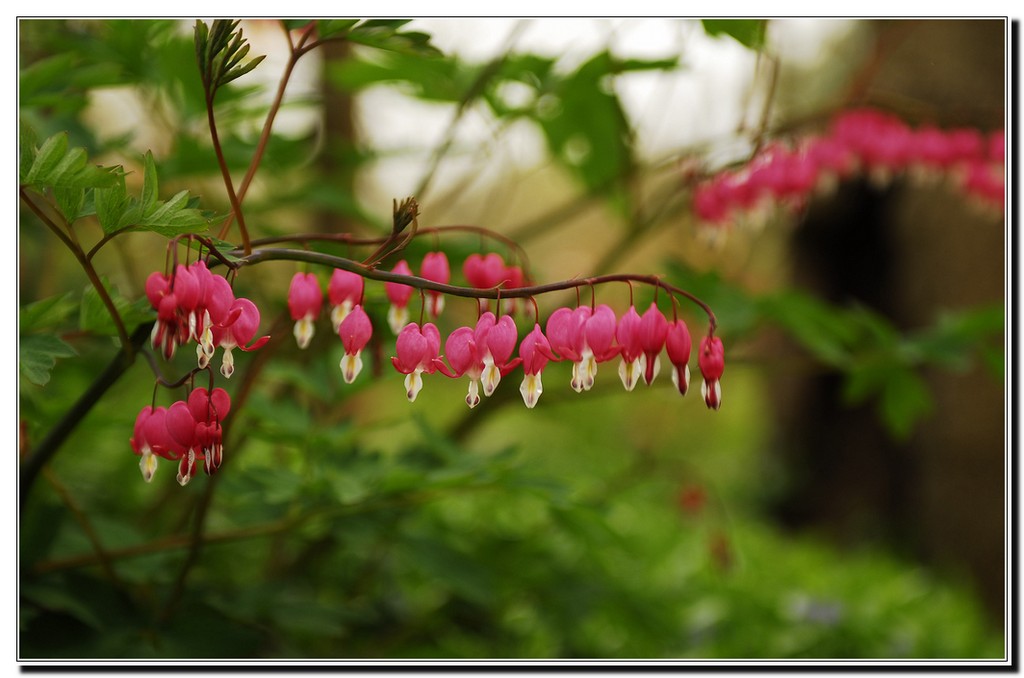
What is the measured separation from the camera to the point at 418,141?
257cm

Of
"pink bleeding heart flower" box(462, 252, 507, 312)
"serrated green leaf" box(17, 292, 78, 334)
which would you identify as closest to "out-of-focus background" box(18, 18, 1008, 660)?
"serrated green leaf" box(17, 292, 78, 334)

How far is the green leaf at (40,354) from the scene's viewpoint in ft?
3.02

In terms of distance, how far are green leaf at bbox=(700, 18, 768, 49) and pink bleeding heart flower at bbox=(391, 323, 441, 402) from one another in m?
1.03

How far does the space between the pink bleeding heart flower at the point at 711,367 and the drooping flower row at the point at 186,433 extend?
55 cm

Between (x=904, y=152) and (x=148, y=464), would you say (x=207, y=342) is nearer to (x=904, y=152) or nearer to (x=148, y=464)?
(x=148, y=464)

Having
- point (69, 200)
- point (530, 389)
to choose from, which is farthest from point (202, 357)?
point (530, 389)

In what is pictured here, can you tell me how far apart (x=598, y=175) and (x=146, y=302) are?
4.82ft

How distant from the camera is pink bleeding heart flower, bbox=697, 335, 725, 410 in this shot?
0.90 m

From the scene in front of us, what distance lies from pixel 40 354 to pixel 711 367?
804mm

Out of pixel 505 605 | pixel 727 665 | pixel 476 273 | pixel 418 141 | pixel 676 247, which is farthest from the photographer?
pixel 676 247

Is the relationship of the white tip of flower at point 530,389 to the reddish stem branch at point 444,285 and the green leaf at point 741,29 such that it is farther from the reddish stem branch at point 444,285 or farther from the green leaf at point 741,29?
the green leaf at point 741,29

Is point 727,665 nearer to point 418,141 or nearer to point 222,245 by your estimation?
point 222,245

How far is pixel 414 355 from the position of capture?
0.91 metres

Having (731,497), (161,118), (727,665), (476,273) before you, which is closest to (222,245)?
(476,273)
